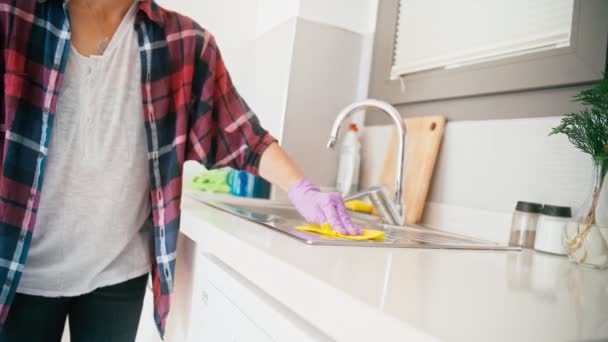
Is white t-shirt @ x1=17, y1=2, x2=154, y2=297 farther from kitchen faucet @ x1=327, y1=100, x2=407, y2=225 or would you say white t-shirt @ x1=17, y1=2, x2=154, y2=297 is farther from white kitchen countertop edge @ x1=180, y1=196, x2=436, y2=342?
kitchen faucet @ x1=327, y1=100, x2=407, y2=225

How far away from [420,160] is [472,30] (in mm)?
430

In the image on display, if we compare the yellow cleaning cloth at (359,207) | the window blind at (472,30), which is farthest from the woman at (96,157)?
the window blind at (472,30)

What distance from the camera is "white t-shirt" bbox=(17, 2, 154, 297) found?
0.79 meters

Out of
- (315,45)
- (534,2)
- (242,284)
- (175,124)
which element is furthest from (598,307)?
(315,45)

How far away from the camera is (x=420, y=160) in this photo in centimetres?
139

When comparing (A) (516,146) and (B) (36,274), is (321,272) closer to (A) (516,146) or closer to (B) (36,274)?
(B) (36,274)

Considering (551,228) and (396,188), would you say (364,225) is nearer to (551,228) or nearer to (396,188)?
(396,188)

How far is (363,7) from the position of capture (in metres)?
1.84

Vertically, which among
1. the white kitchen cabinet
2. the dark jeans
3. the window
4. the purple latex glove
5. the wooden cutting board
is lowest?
the dark jeans

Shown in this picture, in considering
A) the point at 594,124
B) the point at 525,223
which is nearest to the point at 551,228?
the point at 525,223

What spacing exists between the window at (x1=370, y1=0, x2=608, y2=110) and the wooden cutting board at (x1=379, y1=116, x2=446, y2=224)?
0.09 m

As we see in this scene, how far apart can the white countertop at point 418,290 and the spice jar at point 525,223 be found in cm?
18

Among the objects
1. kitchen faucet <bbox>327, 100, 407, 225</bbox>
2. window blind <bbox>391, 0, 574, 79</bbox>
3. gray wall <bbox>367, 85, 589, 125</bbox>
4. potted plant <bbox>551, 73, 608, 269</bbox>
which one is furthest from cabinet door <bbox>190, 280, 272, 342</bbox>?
window blind <bbox>391, 0, 574, 79</bbox>

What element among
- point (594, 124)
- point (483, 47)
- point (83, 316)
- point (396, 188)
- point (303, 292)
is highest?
point (483, 47)
